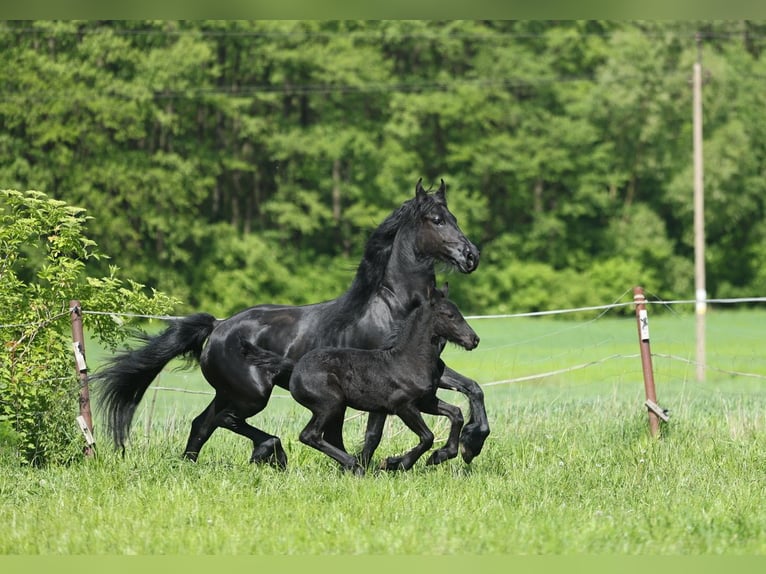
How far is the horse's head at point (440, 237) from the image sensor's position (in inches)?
344

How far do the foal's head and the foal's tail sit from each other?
2456mm

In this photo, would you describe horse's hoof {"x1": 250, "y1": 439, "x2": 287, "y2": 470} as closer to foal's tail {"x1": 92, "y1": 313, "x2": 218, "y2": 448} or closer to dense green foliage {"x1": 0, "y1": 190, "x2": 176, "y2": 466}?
foal's tail {"x1": 92, "y1": 313, "x2": 218, "y2": 448}

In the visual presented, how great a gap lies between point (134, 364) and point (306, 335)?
5.50 ft

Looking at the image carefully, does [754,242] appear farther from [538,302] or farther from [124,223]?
[124,223]

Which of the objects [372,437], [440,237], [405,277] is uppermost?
[440,237]

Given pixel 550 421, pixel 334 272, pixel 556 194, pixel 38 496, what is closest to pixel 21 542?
pixel 38 496

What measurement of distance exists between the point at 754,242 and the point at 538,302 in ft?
29.3

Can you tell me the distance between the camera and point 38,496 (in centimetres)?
798

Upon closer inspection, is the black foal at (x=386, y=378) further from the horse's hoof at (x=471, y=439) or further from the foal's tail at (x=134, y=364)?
the foal's tail at (x=134, y=364)

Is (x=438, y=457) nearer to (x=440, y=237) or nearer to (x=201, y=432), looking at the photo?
(x=440, y=237)

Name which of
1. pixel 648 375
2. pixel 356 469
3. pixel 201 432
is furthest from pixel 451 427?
pixel 648 375

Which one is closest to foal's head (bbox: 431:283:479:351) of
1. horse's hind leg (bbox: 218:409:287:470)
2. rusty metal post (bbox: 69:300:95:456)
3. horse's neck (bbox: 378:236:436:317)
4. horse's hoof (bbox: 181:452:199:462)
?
horse's neck (bbox: 378:236:436:317)

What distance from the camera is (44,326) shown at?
32.2 feet

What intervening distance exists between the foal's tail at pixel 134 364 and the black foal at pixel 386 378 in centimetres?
164
